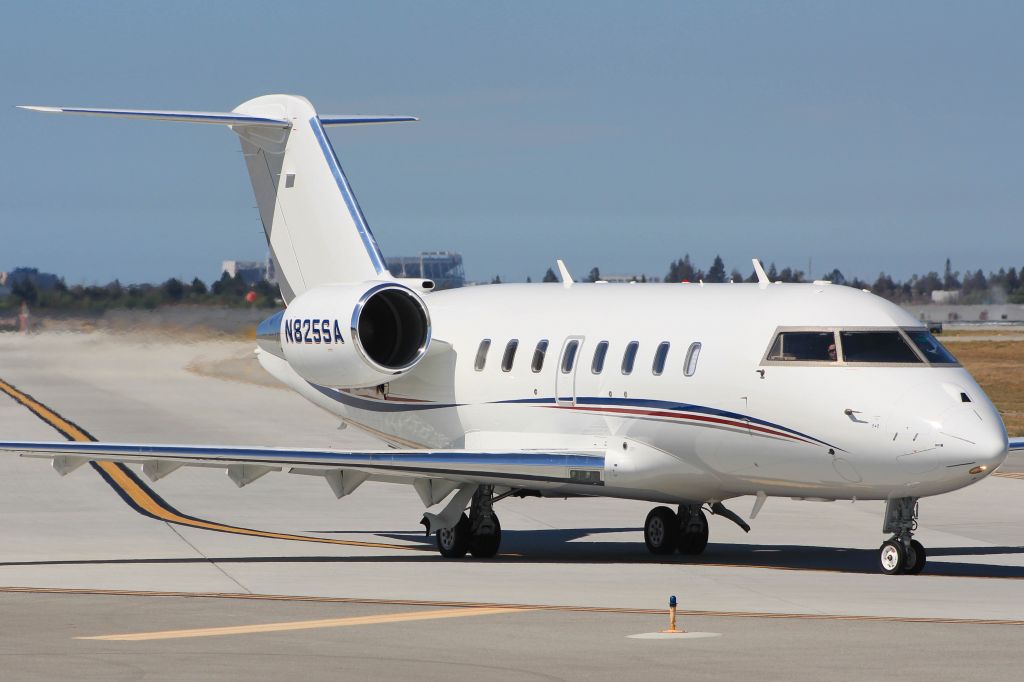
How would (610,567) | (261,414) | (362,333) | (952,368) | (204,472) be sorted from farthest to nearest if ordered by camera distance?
1. (261,414)
2. (204,472)
3. (362,333)
4. (610,567)
5. (952,368)

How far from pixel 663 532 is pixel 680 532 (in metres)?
0.23

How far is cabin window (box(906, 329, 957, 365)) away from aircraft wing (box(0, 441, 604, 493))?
403 centimetres

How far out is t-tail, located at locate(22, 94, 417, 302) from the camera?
2575cm

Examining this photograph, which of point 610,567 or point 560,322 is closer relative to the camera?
point 610,567

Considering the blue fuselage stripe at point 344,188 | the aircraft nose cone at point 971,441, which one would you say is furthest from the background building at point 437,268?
the aircraft nose cone at point 971,441

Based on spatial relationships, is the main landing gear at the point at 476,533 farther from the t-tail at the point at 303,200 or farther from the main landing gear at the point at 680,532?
the t-tail at the point at 303,200

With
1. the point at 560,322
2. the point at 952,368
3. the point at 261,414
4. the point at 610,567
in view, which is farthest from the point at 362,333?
the point at 261,414

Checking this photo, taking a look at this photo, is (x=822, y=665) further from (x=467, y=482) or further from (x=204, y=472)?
(x=204, y=472)

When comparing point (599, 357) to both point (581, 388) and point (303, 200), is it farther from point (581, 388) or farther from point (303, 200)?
point (303, 200)

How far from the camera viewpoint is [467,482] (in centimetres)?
2181

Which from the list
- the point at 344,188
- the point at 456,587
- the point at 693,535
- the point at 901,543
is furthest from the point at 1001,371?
the point at 456,587

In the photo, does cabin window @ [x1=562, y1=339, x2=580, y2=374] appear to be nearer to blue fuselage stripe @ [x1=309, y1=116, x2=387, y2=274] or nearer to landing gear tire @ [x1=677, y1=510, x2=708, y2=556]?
landing gear tire @ [x1=677, y1=510, x2=708, y2=556]

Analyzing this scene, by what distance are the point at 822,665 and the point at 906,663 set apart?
681 mm

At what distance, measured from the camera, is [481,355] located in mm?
23453
